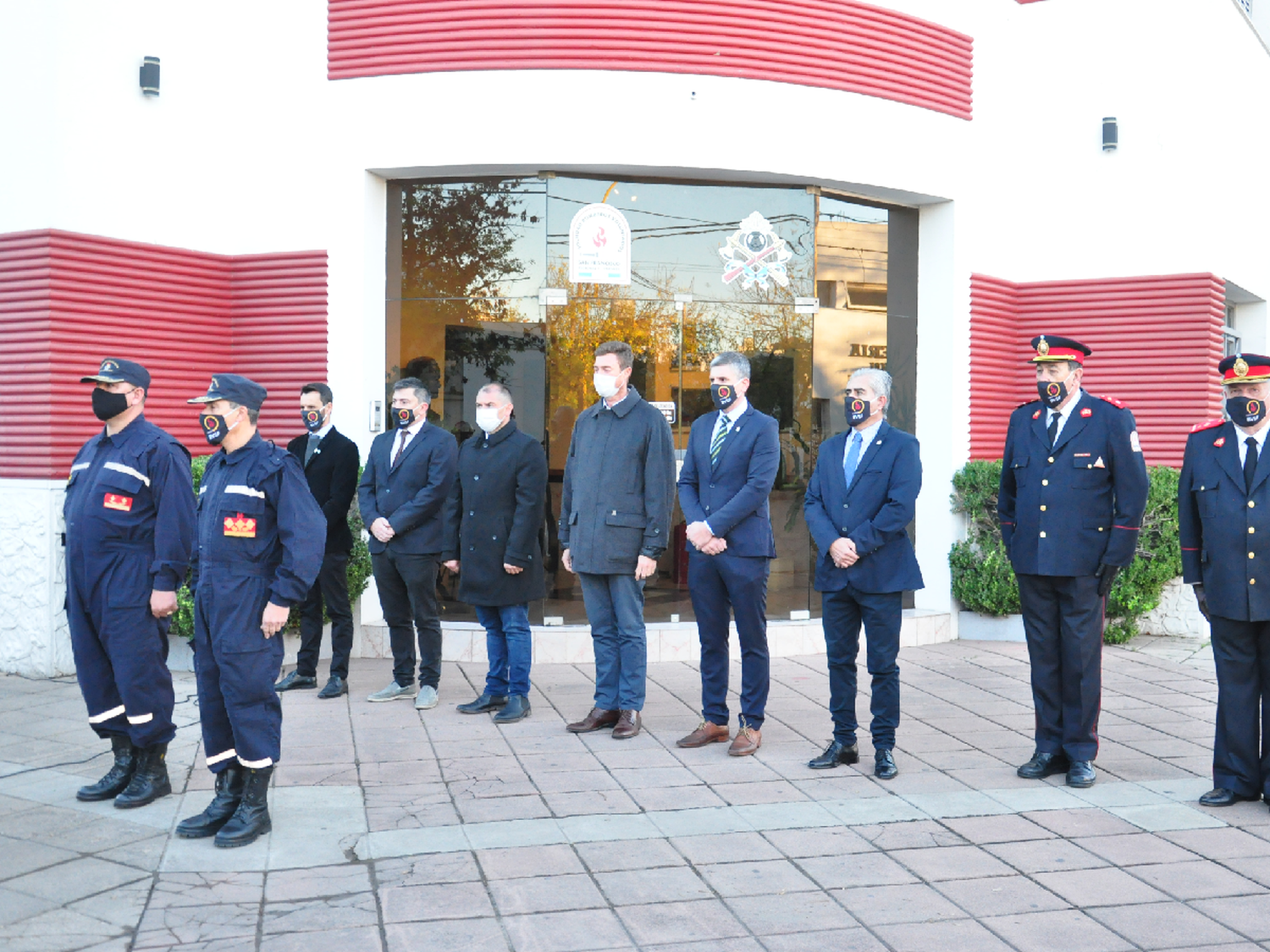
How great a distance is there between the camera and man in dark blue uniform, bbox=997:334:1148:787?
583 cm

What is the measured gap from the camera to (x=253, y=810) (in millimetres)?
4988

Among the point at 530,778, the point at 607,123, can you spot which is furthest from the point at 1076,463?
the point at 607,123

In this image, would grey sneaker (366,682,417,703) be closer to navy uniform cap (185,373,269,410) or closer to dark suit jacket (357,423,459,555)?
dark suit jacket (357,423,459,555)

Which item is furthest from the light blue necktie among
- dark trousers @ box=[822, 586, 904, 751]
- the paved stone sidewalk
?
the paved stone sidewalk

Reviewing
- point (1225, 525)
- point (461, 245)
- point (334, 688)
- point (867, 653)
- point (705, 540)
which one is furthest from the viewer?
point (461, 245)

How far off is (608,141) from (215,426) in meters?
4.76

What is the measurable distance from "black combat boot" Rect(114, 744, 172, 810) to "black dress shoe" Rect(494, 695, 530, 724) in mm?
1984

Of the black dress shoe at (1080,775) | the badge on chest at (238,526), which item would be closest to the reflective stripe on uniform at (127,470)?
the badge on chest at (238,526)

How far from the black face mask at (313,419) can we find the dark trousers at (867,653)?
3.58m

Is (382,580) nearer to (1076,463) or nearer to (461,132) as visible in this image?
(461,132)

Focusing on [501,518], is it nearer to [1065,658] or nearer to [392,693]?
[392,693]

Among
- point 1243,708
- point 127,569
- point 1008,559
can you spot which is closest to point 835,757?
point 1243,708

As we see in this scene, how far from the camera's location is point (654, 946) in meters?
3.94

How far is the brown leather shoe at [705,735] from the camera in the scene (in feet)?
21.4
